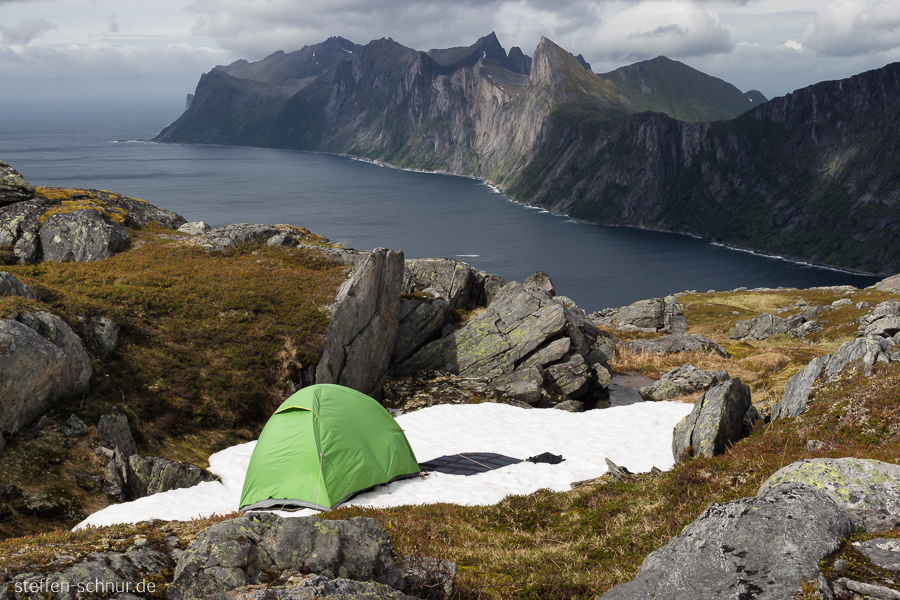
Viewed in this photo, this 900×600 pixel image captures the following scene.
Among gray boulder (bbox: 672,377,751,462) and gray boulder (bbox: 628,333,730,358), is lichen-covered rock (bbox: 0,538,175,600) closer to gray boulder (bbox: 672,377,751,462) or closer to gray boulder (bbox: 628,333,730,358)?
gray boulder (bbox: 672,377,751,462)

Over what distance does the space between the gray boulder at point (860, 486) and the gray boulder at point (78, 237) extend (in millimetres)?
35691

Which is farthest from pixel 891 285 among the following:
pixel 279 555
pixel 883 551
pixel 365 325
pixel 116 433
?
pixel 279 555

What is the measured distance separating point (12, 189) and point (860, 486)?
44043 mm

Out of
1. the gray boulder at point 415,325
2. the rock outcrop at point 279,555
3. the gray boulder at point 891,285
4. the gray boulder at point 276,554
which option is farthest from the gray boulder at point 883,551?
the gray boulder at point 891,285

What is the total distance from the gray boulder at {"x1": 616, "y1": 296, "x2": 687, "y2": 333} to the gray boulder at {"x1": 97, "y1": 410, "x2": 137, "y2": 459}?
62651 mm

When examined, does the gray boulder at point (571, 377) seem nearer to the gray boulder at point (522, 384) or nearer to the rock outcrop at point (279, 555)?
the gray boulder at point (522, 384)

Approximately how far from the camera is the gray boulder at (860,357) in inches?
625

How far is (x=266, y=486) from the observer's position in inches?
682

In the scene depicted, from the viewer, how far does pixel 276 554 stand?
24.8 ft

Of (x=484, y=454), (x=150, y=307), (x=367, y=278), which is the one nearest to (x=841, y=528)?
(x=484, y=454)

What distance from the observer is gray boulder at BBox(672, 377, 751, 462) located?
15.7 m

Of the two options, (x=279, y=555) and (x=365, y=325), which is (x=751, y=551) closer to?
(x=279, y=555)

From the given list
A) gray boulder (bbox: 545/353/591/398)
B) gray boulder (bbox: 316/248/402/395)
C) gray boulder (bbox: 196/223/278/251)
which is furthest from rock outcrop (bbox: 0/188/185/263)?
gray boulder (bbox: 545/353/591/398)

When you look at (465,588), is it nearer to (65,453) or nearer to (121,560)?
(121,560)
